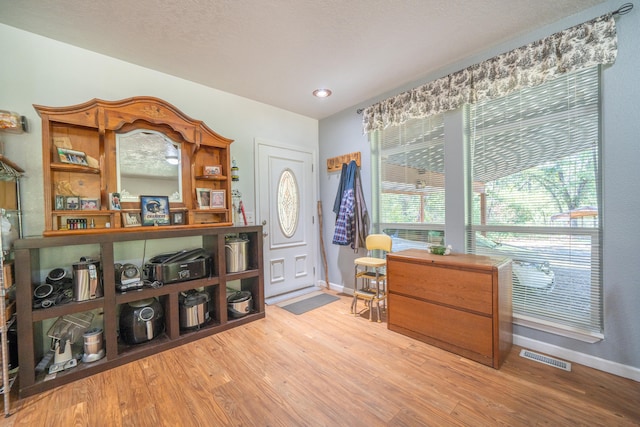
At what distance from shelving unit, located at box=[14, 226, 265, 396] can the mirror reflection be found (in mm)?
402

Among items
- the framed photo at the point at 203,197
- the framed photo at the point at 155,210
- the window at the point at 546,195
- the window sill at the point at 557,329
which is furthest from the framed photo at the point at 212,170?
the window sill at the point at 557,329

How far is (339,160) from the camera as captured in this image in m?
3.55

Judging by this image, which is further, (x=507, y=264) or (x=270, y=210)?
(x=270, y=210)

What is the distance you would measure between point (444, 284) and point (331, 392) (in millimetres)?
1175

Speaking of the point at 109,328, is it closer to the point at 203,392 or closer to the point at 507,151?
the point at 203,392

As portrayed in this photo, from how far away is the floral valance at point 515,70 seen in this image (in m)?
1.76

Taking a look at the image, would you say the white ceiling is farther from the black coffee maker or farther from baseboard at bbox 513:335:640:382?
baseboard at bbox 513:335:640:382

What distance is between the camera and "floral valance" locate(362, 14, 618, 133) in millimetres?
1757

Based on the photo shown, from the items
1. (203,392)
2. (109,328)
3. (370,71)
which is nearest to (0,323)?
(109,328)

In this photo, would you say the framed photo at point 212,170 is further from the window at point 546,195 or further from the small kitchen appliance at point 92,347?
the window at point 546,195

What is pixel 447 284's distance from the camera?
6.74 ft

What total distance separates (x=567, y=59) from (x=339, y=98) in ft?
6.73

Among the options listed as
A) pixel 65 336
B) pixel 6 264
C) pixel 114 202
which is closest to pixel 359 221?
pixel 114 202

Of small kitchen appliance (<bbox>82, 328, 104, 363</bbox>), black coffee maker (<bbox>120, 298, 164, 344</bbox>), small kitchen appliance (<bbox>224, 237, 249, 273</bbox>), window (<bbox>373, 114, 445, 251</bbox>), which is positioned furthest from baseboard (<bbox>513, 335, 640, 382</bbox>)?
small kitchen appliance (<bbox>82, 328, 104, 363</bbox>)
